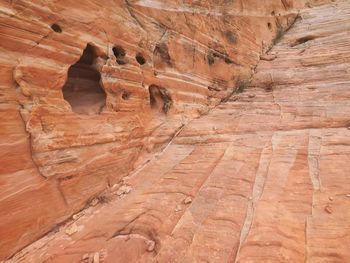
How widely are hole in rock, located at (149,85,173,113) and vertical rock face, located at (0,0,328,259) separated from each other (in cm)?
3

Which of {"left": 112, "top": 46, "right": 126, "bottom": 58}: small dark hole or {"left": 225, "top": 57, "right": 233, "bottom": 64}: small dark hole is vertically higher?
{"left": 112, "top": 46, "right": 126, "bottom": 58}: small dark hole

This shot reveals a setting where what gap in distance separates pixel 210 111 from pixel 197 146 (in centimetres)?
187

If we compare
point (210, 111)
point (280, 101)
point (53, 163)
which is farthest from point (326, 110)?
point (53, 163)

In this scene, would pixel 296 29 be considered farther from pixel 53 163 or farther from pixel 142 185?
pixel 53 163

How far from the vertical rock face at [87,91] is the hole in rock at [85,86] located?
0.07 ft

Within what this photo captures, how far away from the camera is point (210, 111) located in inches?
295

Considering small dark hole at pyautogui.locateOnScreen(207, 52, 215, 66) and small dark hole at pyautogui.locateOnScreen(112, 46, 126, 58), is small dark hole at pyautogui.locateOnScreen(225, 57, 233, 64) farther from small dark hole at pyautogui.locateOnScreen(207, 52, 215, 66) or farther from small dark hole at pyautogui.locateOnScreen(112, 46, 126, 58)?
small dark hole at pyautogui.locateOnScreen(112, 46, 126, 58)

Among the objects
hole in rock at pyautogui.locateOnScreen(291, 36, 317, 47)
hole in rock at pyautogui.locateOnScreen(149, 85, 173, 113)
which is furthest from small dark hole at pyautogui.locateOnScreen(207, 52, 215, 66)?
hole in rock at pyautogui.locateOnScreen(291, 36, 317, 47)

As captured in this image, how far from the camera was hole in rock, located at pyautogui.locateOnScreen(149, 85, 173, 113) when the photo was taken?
253 inches

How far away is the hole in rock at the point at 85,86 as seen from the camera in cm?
511

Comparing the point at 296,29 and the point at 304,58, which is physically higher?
the point at 296,29

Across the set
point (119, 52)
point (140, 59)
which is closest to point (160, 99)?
point (140, 59)

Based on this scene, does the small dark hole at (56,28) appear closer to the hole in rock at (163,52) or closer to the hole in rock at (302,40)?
the hole in rock at (163,52)

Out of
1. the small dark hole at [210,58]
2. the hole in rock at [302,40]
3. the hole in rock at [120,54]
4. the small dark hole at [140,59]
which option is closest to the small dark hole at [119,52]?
the hole in rock at [120,54]
